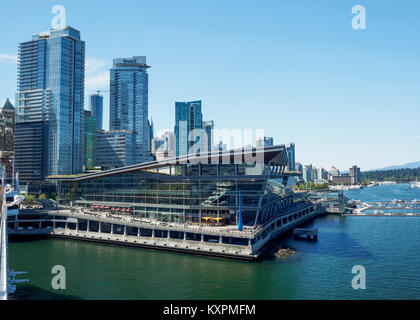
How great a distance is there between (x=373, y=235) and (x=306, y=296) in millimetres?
49799

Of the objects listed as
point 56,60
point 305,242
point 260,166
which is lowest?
point 305,242

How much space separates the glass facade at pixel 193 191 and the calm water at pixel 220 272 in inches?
508

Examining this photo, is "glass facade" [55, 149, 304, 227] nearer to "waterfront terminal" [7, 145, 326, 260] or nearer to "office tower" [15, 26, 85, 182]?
"waterfront terminal" [7, 145, 326, 260]

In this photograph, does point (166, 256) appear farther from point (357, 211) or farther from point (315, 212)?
point (357, 211)

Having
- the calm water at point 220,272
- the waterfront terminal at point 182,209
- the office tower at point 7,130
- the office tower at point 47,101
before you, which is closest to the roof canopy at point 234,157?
the waterfront terminal at point 182,209

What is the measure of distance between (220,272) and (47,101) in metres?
129

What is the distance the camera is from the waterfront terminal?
221ft

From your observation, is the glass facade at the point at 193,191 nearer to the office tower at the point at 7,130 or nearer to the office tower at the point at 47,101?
the office tower at the point at 47,101

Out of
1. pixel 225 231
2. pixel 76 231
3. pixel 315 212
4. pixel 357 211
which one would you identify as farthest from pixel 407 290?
pixel 357 211

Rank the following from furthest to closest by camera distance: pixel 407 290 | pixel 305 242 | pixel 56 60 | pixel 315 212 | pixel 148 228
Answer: pixel 56 60, pixel 315 212, pixel 305 242, pixel 148 228, pixel 407 290

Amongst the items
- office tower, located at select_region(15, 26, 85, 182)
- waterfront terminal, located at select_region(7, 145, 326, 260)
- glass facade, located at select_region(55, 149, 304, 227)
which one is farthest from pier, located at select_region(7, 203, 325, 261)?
office tower, located at select_region(15, 26, 85, 182)

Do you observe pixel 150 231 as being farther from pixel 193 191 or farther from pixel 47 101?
pixel 47 101

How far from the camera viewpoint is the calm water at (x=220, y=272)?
43.9 meters

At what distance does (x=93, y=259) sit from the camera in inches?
2478
